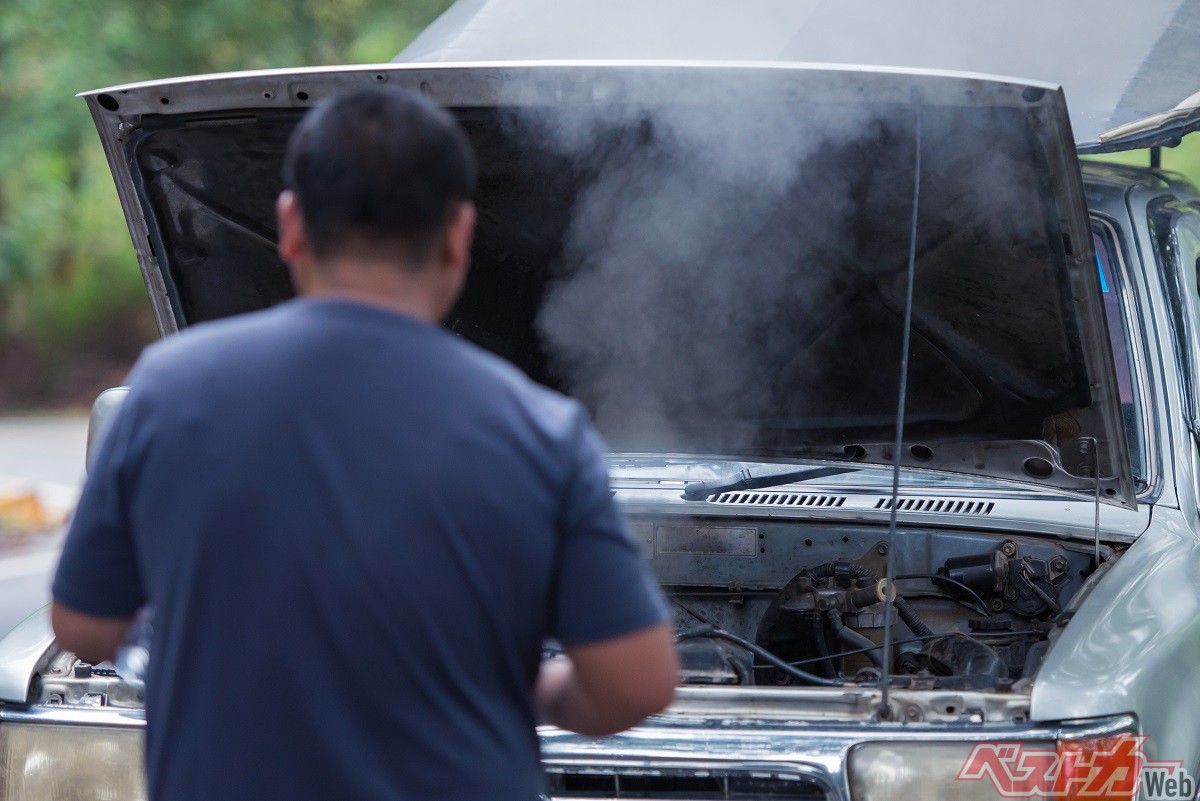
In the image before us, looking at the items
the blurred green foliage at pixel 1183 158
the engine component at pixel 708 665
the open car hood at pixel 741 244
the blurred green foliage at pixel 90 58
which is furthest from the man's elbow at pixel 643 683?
the blurred green foliage at pixel 1183 158

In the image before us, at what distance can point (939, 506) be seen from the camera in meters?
3.17

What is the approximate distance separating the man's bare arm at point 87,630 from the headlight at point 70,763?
3.29 feet

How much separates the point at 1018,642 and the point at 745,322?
3.87 ft

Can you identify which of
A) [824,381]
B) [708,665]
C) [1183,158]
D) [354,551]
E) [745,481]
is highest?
[1183,158]

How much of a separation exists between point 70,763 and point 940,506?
2171 mm

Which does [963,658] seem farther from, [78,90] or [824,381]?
[78,90]

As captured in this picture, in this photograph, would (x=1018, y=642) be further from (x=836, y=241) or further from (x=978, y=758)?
(x=836, y=241)

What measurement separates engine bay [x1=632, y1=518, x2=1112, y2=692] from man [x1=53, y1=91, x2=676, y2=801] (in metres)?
1.44

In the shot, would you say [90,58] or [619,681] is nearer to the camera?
[619,681]

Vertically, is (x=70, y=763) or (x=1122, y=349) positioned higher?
(x=1122, y=349)

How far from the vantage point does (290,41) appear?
43.1 ft

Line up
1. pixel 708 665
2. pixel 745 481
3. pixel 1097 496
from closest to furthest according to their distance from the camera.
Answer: pixel 708 665 → pixel 1097 496 → pixel 745 481

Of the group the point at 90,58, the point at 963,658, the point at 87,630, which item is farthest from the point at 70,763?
the point at 90,58

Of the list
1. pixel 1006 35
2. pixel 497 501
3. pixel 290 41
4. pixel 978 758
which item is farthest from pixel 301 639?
pixel 290 41
